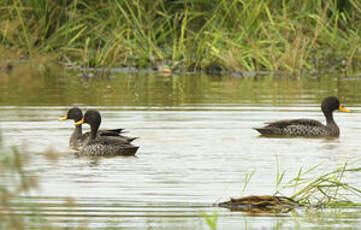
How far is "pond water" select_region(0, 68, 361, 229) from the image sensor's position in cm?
666

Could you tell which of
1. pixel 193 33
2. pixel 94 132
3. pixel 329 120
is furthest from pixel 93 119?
pixel 193 33

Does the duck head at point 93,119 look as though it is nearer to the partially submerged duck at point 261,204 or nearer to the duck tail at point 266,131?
the duck tail at point 266,131

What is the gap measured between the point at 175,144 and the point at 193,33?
32.6ft

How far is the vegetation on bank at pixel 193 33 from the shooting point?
65.6 ft

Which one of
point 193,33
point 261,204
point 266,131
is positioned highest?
point 193,33

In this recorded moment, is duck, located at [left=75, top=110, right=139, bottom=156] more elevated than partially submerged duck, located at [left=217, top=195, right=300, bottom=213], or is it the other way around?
partially submerged duck, located at [left=217, top=195, right=300, bottom=213]

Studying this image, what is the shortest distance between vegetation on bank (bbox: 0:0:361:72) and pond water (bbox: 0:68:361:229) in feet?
2.29

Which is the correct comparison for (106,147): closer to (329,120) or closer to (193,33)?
(329,120)

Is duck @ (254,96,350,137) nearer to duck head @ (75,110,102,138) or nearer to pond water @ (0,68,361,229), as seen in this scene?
pond water @ (0,68,361,229)

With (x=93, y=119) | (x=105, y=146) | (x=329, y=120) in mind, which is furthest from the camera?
(x=329, y=120)

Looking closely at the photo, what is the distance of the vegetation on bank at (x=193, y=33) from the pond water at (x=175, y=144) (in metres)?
0.70

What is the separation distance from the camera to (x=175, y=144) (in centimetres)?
1084

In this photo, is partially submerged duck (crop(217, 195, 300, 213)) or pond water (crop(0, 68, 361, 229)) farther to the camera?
partially submerged duck (crop(217, 195, 300, 213))

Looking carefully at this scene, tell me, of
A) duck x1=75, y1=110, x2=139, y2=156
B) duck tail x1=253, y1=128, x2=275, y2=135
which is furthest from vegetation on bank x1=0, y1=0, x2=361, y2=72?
duck x1=75, y1=110, x2=139, y2=156
